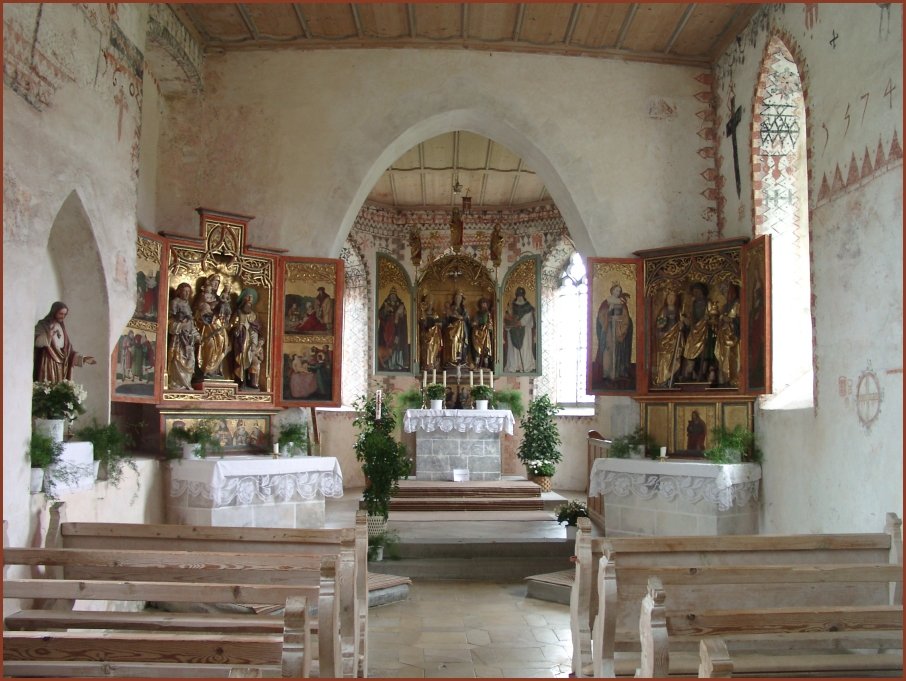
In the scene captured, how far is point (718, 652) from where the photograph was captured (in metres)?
2.60

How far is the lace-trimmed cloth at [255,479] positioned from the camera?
887cm

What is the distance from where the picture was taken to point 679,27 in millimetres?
10602

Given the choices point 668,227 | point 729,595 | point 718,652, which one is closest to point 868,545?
point 729,595

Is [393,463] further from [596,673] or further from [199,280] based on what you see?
[596,673]

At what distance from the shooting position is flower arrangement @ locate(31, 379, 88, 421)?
6355 mm

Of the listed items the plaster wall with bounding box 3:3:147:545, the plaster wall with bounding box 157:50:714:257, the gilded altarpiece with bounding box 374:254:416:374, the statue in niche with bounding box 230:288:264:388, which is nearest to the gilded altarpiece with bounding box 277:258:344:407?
the statue in niche with bounding box 230:288:264:388

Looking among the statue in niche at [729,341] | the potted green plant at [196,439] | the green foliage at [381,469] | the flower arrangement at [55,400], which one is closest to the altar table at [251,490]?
the potted green plant at [196,439]

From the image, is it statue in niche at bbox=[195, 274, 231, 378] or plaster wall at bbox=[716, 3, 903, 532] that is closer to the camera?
plaster wall at bbox=[716, 3, 903, 532]

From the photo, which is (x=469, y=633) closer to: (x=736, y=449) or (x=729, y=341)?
(x=736, y=449)

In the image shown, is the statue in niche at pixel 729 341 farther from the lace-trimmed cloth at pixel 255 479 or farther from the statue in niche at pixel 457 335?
the statue in niche at pixel 457 335

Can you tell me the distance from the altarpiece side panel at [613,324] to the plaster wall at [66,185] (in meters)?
5.75

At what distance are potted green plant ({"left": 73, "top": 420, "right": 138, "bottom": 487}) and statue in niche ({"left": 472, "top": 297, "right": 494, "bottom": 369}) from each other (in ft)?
35.7

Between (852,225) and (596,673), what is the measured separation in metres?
4.86

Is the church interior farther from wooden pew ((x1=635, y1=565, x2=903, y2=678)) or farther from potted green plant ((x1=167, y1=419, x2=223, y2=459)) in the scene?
wooden pew ((x1=635, y1=565, x2=903, y2=678))
